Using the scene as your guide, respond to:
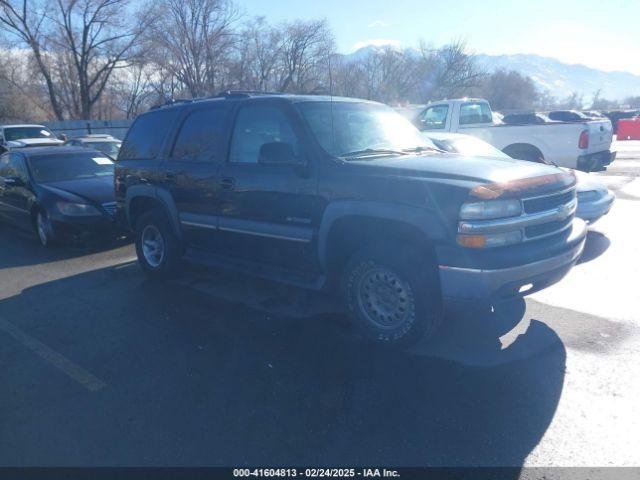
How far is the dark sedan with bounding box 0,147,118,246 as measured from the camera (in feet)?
25.0

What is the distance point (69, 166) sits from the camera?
8680 millimetres

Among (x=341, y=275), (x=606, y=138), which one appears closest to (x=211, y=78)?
(x=606, y=138)

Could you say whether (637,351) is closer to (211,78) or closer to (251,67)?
(211,78)

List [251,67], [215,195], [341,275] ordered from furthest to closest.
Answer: [251,67]
[215,195]
[341,275]

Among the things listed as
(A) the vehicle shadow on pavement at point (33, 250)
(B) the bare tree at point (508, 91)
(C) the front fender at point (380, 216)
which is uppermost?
(B) the bare tree at point (508, 91)

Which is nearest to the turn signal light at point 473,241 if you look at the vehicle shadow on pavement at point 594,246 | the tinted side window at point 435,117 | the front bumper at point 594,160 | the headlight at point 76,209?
the vehicle shadow on pavement at point 594,246

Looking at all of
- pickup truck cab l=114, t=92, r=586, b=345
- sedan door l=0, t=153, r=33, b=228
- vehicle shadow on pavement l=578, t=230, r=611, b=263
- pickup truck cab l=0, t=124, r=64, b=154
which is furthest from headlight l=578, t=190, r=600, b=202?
pickup truck cab l=0, t=124, r=64, b=154

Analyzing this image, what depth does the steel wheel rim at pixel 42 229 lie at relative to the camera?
26.1 feet

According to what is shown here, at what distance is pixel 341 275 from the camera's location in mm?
4262

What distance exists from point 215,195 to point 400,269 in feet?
7.41

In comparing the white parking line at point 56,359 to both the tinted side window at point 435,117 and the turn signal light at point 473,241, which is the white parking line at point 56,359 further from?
the tinted side window at point 435,117

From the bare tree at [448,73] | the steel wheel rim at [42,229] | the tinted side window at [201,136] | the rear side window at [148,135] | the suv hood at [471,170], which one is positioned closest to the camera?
the suv hood at [471,170]

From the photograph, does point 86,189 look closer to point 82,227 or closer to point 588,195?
point 82,227

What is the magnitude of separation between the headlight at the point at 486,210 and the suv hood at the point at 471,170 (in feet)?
0.47
